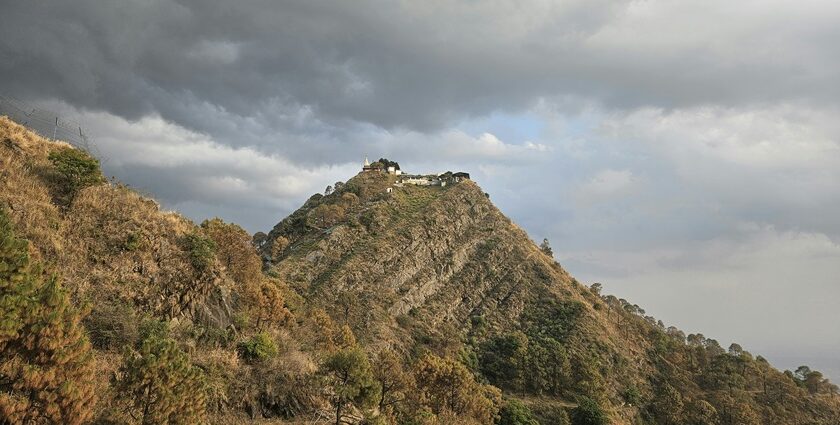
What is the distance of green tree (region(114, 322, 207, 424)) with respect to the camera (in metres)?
15.3

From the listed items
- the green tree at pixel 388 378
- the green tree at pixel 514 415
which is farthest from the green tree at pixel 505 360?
the green tree at pixel 388 378

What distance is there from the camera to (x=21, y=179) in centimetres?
2506

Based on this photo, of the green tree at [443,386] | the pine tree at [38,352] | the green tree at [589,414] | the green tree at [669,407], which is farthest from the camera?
the green tree at [669,407]

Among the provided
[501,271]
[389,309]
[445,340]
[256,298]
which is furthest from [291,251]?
[256,298]

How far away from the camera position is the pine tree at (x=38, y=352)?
41.6 feet

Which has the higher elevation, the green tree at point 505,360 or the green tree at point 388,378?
the green tree at point 388,378

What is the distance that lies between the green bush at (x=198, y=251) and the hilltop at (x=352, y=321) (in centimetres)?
12

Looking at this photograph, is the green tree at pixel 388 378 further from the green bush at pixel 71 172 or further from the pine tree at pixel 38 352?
the green bush at pixel 71 172

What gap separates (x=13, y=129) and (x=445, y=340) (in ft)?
204

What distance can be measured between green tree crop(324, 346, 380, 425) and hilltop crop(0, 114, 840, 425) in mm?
98

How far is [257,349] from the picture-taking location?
2650 cm

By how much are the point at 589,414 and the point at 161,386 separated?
61723 mm

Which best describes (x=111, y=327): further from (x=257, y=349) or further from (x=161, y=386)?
(x=161, y=386)

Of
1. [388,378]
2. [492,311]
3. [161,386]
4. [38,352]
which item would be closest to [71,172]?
[38,352]
